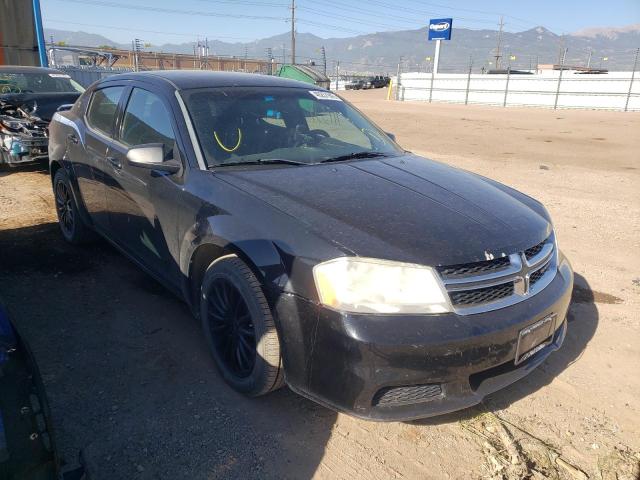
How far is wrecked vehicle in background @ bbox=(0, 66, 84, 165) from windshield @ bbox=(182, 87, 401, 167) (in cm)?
533

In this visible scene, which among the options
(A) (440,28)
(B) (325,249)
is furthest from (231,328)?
(A) (440,28)

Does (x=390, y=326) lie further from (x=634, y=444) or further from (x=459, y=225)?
(x=634, y=444)

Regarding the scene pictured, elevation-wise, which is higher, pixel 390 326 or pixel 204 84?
Result: pixel 204 84

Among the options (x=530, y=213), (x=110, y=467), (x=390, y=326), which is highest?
(x=530, y=213)

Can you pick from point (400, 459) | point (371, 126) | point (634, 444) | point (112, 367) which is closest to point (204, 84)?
point (371, 126)

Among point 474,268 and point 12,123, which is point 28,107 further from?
point 474,268

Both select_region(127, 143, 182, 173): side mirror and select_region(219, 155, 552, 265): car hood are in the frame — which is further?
select_region(127, 143, 182, 173): side mirror

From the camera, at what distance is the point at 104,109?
4113 millimetres

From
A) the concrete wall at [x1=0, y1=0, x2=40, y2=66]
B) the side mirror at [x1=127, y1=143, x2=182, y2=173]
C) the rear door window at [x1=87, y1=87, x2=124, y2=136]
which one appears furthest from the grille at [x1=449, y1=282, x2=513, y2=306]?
the concrete wall at [x1=0, y1=0, x2=40, y2=66]

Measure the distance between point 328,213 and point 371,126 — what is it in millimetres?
1854

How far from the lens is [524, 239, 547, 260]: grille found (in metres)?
2.49

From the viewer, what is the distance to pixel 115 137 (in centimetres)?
379

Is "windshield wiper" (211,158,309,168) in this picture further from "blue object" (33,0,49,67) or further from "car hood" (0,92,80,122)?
"blue object" (33,0,49,67)

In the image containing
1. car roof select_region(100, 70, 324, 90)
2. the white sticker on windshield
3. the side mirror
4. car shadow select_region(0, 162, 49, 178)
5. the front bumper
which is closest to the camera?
the front bumper
